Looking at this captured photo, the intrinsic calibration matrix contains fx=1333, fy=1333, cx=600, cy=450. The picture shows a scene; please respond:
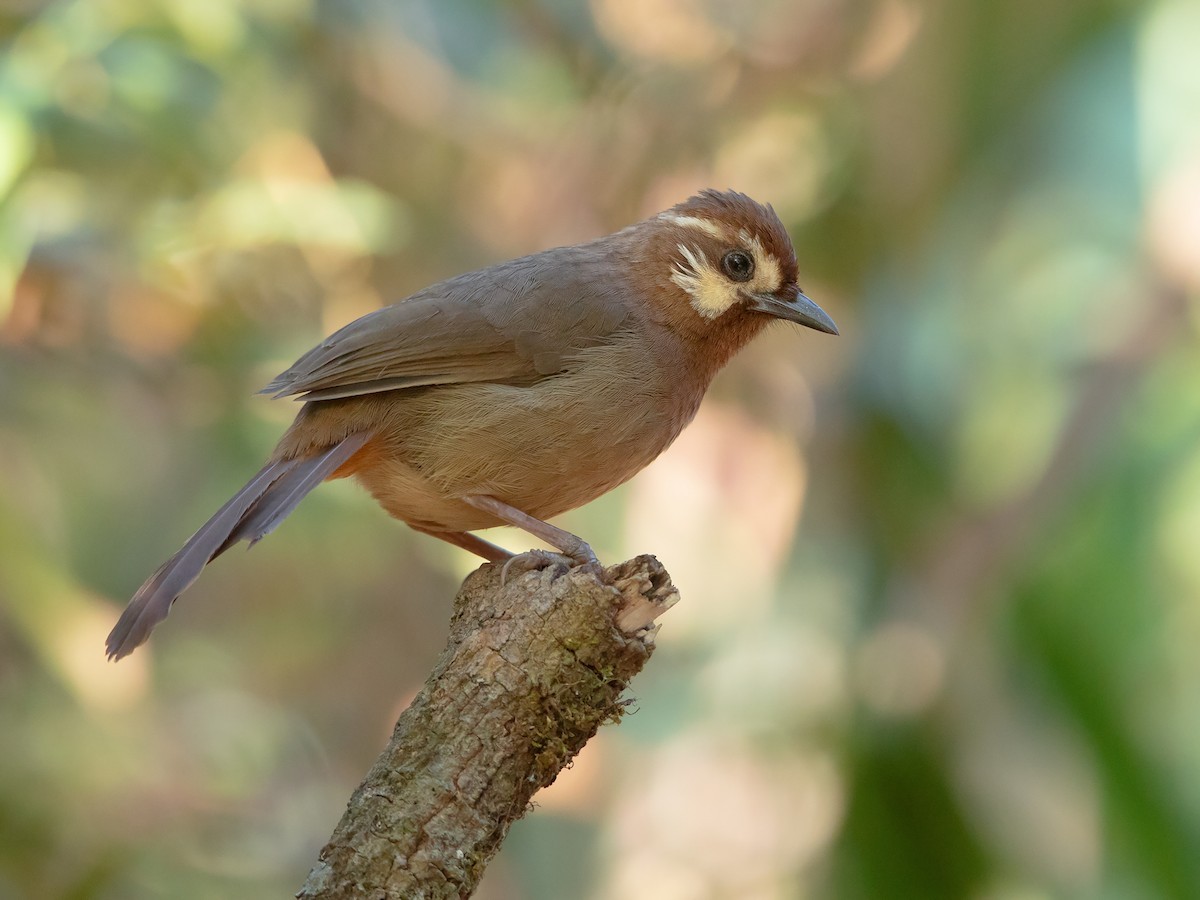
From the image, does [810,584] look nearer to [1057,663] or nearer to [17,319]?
[1057,663]

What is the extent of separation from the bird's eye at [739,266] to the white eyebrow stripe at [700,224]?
0.29ft

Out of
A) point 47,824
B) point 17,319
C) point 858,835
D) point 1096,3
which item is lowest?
point 858,835

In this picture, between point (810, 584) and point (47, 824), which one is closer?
point (47, 824)

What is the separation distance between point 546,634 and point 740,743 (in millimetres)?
3582

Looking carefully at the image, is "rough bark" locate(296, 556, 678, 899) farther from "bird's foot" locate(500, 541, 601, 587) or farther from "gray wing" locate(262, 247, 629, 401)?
"gray wing" locate(262, 247, 629, 401)

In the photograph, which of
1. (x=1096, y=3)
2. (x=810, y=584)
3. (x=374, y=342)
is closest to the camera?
(x=374, y=342)

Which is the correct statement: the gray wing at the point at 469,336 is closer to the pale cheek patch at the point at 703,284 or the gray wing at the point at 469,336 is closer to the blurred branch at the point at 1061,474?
the pale cheek patch at the point at 703,284

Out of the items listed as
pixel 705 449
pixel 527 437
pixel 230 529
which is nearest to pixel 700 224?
pixel 527 437

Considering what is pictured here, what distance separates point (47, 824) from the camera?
5.15 meters

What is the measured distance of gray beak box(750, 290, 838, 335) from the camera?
4.45 metres

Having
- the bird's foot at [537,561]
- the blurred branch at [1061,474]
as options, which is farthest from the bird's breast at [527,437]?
the blurred branch at [1061,474]

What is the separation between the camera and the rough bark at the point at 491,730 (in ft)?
9.85

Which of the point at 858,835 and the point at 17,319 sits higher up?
the point at 17,319

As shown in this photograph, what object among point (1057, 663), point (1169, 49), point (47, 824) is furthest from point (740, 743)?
point (1169, 49)
